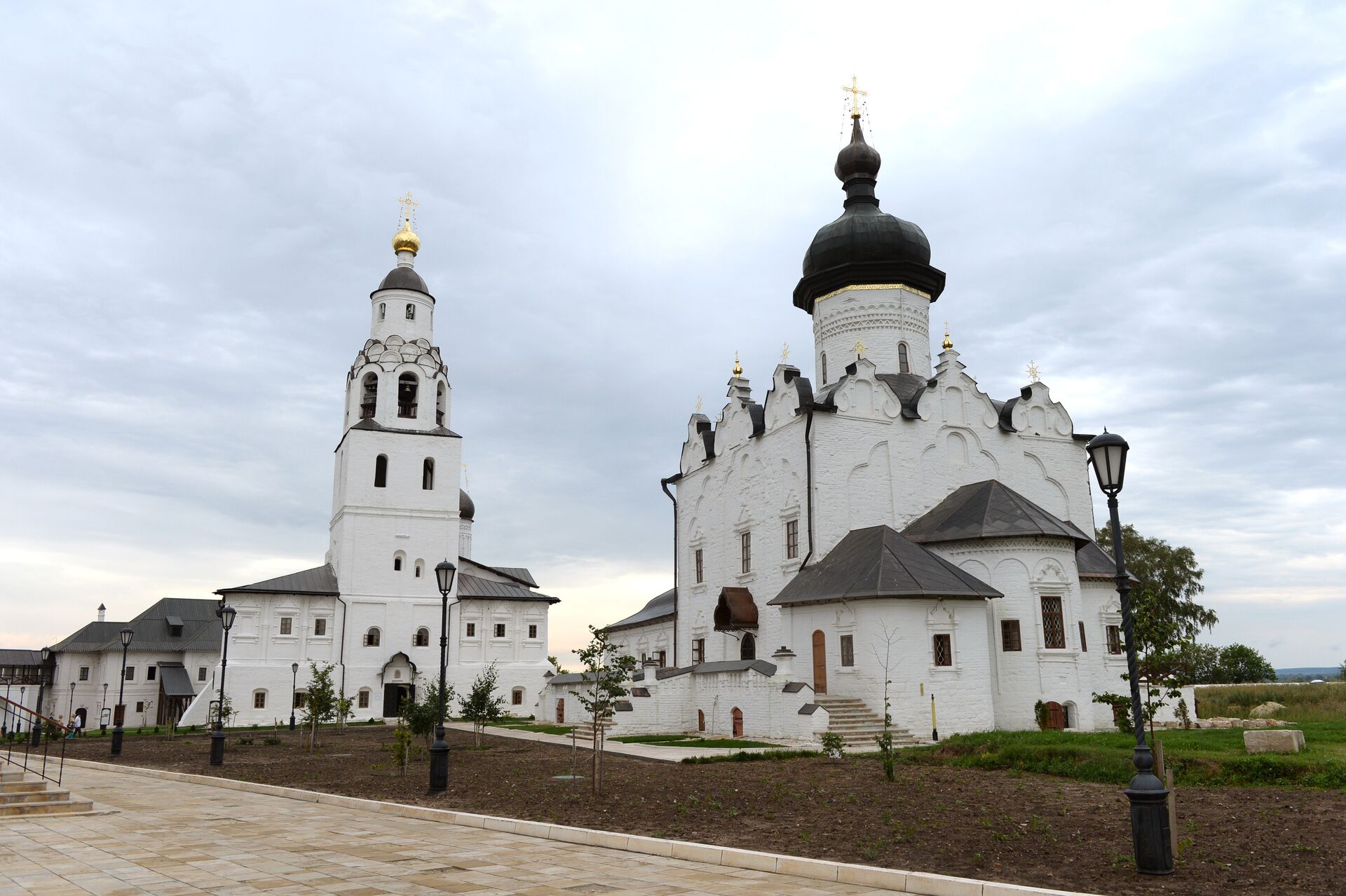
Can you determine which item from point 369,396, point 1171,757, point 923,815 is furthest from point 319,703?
point 369,396

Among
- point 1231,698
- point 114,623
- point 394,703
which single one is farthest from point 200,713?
point 1231,698

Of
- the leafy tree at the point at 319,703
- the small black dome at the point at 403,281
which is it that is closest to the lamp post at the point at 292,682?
the leafy tree at the point at 319,703

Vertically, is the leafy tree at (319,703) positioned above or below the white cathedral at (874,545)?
below

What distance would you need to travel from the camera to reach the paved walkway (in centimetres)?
742

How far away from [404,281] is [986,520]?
32.4 meters

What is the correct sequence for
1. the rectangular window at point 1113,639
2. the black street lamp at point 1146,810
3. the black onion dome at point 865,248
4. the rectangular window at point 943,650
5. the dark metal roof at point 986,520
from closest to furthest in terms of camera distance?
the black street lamp at point 1146,810, the rectangular window at point 943,650, the dark metal roof at point 986,520, the rectangular window at point 1113,639, the black onion dome at point 865,248

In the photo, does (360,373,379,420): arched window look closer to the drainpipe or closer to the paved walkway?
the drainpipe

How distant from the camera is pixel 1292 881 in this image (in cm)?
740

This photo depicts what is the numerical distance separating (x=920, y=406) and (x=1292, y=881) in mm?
22320

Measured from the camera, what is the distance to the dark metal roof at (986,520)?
24344 mm

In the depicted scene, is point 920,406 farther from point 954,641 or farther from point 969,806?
point 969,806

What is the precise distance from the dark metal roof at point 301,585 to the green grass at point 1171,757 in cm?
2967

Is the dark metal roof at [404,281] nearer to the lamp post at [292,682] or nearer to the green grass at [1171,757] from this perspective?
the lamp post at [292,682]

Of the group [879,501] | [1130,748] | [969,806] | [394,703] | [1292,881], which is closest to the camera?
[1292,881]
